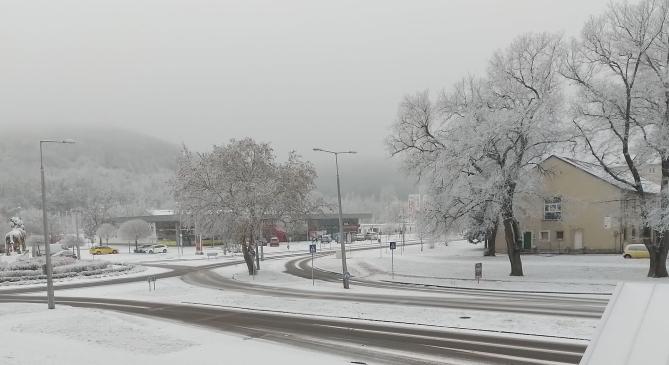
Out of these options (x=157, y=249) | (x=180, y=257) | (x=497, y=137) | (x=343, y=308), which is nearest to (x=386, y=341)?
(x=343, y=308)

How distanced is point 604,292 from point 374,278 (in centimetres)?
1664

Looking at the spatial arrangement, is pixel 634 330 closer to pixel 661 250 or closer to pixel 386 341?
pixel 386 341

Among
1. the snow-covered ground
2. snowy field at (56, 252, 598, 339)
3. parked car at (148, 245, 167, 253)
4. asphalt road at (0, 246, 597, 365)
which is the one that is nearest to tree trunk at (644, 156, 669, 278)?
asphalt road at (0, 246, 597, 365)

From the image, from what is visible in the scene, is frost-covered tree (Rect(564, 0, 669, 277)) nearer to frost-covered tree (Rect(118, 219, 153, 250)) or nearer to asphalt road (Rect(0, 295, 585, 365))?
asphalt road (Rect(0, 295, 585, 365))

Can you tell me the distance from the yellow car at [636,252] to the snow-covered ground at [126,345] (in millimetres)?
37278

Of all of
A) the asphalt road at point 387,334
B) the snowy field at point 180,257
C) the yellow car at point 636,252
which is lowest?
the snowy field at point 180,257

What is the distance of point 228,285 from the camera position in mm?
37156

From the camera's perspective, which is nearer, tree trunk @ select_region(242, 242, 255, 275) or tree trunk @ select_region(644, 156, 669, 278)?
tree trunk @ select_region(644, 156, 669, 278)

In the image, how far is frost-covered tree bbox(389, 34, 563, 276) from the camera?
1256 inches

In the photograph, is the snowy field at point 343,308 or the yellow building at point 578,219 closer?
the snowy field at point 343,308

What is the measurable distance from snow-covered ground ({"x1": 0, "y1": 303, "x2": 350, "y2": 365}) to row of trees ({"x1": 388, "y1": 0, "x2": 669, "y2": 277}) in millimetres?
20576

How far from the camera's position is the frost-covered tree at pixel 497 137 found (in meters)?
31.9

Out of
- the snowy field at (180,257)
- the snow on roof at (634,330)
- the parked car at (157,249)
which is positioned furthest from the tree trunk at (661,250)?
the parked car at (157,249)

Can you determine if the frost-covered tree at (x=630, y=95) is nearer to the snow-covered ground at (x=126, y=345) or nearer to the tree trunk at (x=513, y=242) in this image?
the tree trunk at (x=513, y=242)
